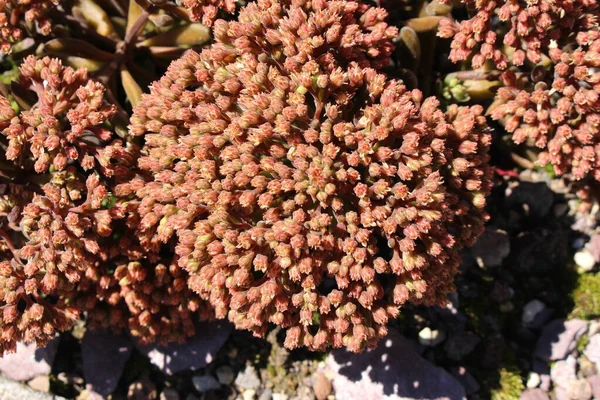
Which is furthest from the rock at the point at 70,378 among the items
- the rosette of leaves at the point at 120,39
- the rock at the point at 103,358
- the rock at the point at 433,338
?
the rock at the point at 433,338

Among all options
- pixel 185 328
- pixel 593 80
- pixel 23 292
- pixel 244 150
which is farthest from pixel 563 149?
pixel 23 292

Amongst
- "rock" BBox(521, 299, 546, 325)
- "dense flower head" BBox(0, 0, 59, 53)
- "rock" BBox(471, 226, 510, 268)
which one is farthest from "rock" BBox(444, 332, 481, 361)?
"dense flower head" BBox(0, 0, 59, 53)

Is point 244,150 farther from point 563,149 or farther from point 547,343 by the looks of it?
point 547,343

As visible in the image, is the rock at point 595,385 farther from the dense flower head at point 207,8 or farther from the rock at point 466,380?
the dense flower head at point 207,8

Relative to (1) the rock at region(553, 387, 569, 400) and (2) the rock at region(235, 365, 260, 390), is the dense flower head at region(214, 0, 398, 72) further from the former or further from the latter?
(1) the rock at region(553, 387, 569, 400)

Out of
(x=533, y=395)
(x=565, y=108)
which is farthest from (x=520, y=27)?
(x=533, y=395)
